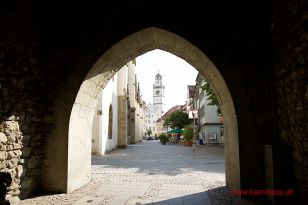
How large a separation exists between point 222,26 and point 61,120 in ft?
12.1

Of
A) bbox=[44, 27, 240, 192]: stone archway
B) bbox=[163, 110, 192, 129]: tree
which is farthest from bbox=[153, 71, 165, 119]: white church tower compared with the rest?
bbox=[44, 27, 240, 192]: stone archway

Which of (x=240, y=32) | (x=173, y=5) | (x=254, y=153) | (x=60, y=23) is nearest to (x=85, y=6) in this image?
(x=60, y=23)

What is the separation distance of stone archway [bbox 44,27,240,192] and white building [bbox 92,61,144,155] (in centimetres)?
905

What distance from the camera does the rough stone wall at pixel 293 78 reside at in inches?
159

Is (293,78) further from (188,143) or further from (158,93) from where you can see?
(158,93)

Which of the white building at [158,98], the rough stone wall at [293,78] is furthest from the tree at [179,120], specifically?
the white building at [158,98]

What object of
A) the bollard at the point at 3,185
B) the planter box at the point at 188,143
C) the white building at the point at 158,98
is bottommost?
the planter box at the point at 188,143

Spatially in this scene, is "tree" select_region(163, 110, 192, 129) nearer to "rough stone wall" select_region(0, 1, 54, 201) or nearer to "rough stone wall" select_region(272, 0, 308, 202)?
"rough stone wall" select_region(0, 1, 54, 201)

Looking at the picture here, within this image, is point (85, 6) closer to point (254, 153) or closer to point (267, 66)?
point (267, 66)

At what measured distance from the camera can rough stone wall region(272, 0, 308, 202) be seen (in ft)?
13.3

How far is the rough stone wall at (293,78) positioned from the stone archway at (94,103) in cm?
94

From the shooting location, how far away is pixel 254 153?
522 cm

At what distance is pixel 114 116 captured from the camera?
76.9 ft

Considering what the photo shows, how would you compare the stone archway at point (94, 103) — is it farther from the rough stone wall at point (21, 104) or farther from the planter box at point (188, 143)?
the planter box at point (188, 143)
